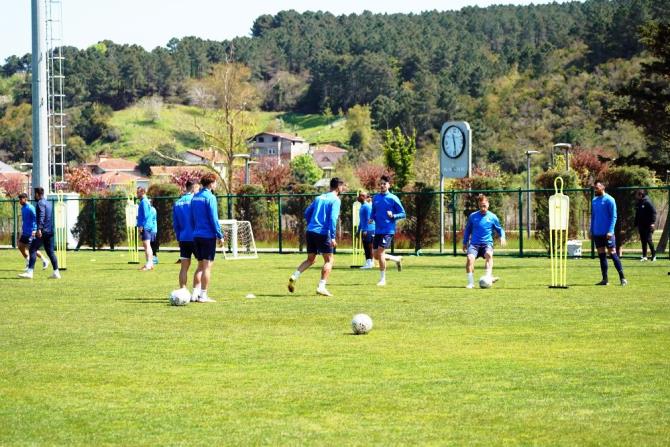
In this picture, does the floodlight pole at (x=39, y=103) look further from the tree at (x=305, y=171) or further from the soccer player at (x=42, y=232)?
the tree at (x=305, y=171)

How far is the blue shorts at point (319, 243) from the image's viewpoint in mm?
21359

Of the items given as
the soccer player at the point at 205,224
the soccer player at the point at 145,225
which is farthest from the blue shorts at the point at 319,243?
the soccer player at the point at 145,225

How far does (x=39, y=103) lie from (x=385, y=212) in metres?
21.7

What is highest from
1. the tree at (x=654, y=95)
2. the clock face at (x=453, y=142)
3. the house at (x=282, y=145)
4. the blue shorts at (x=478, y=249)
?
the house at (x=282, y=145)

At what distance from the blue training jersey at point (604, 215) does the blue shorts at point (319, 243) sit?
19.2 feet

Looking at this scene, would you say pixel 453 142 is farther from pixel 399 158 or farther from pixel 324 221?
pixel 399 158

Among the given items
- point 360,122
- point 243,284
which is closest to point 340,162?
point 360,122

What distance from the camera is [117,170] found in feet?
550

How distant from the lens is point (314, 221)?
21.5 metres

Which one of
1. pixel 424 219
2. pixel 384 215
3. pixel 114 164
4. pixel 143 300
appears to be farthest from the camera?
pixel 114 164

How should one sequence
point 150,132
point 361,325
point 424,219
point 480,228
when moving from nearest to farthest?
1. point 361,325
2. point 480,228
3. point 424,219
4. point 150,132

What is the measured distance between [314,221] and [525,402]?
38.2 feet

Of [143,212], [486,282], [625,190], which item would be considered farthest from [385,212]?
[625,190]

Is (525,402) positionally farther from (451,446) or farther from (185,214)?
(185,214)
